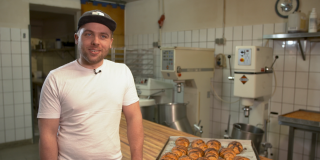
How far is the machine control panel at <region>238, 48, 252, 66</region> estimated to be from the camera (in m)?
2.25

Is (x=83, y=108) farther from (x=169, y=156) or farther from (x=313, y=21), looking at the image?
(x=313, y=21)

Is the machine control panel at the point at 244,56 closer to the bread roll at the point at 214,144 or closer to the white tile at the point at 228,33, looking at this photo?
the white tile at the point at 228,33

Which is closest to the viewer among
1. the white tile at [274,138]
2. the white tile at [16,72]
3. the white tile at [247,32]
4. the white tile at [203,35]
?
the white tile at [274,138]

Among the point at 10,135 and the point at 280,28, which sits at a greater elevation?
the point at 280,28

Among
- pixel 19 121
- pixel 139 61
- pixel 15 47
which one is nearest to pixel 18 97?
pixel 19 121

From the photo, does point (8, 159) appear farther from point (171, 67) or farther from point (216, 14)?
point (216, 14)

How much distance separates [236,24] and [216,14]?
32 cm

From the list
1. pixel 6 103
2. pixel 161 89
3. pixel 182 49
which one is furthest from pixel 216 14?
pixel 6 103

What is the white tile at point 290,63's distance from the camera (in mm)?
2582

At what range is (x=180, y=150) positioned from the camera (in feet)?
4.70

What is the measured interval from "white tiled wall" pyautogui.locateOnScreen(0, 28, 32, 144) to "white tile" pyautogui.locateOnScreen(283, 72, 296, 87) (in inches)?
133

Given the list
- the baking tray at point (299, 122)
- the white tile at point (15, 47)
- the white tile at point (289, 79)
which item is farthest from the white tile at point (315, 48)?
the white tile at point (15, 47)

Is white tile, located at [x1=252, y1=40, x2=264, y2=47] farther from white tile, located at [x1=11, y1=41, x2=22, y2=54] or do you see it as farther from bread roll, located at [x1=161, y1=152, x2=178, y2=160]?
white tile, located at [x1=11, y1=41, x2=22, y2=54]

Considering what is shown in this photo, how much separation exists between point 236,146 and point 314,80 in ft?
4.97
